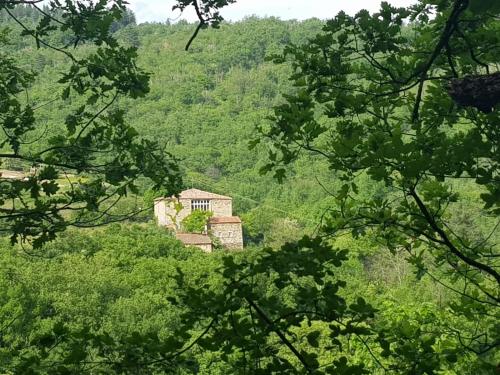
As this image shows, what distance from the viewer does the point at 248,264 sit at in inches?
111

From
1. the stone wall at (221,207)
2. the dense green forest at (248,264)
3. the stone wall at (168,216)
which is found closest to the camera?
the dense green forest at (248,264)

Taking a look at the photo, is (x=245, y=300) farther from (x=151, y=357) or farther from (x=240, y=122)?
(x=240, y=122)

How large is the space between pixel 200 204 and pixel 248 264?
67.6 meters

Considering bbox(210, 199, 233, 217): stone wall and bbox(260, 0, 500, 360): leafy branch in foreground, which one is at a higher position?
bbox(260, 0, 500, 360): leafy branch in foreground

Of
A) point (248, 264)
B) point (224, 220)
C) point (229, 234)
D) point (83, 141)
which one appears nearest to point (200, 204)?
point (224, 220)

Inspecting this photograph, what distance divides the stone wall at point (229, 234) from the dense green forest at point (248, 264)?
2173 mm

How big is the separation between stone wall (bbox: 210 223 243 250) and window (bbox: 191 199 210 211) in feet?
11.2

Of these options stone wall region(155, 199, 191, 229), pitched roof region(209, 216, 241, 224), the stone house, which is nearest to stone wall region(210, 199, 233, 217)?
the stone house

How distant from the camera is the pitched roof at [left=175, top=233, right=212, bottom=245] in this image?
57.8 metres

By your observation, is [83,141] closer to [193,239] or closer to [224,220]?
[193,239]

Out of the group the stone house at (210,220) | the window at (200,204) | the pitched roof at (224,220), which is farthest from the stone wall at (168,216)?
the pitched roof at (224,220)

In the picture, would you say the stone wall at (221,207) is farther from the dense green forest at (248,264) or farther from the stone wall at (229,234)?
the stone wall at (229,234)

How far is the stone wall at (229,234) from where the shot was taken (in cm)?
6645

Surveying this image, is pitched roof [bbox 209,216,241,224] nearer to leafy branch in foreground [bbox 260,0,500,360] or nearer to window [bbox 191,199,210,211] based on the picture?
window [bbox 191,199,210,211]
